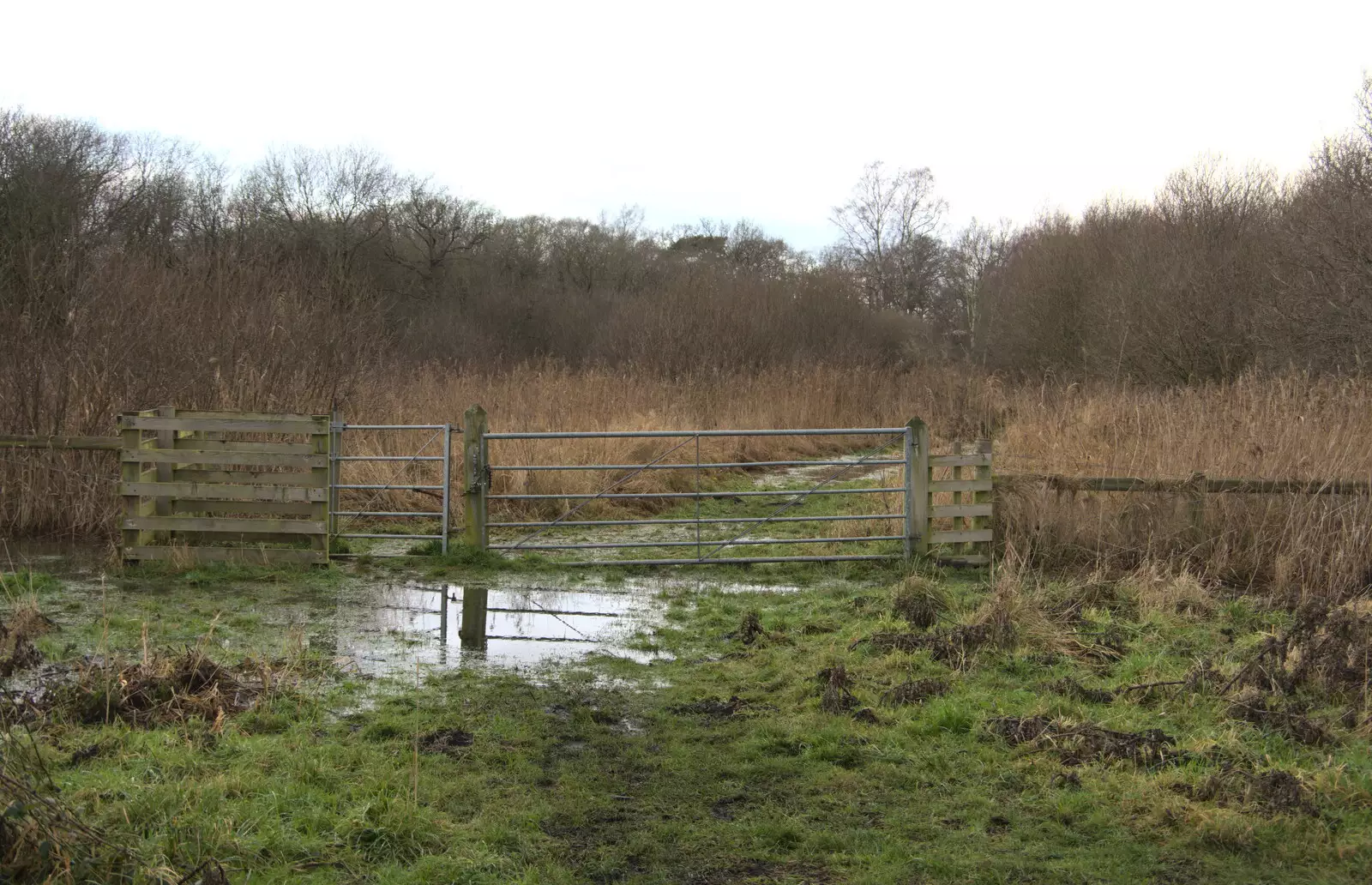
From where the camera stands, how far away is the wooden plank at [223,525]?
32.2 feet

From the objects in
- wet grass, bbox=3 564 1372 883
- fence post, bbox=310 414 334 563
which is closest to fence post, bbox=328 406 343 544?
fence post, bbox=310 414 334 563

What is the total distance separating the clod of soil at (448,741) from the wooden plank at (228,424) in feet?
16.8

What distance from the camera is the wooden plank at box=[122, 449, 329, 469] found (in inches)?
389

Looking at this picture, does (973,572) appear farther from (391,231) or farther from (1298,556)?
(391,231)

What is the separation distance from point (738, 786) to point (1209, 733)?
7.49 feet

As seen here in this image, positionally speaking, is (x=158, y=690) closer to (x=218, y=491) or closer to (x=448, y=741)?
(x=448, y=741)

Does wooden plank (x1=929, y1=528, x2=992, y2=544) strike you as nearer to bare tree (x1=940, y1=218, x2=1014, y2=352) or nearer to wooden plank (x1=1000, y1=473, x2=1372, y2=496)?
wooden plank (x1=1000, y1=473, x2=1372, y2=496)

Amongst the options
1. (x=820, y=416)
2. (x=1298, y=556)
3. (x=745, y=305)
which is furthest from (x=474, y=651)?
(x=745, y=305)

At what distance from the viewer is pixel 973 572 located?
33.1ft

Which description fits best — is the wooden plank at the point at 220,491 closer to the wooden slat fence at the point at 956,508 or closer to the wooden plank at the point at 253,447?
→ the wooden plank at the point at 253,447

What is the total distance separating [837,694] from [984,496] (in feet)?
16.0

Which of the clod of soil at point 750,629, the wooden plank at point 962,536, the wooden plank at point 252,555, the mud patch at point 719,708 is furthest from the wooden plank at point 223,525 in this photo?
the wooden plank at point 962,536

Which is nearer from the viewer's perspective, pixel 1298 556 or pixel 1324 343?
pixel 1298 556

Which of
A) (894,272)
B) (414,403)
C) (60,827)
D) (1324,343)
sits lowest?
(60,827)
